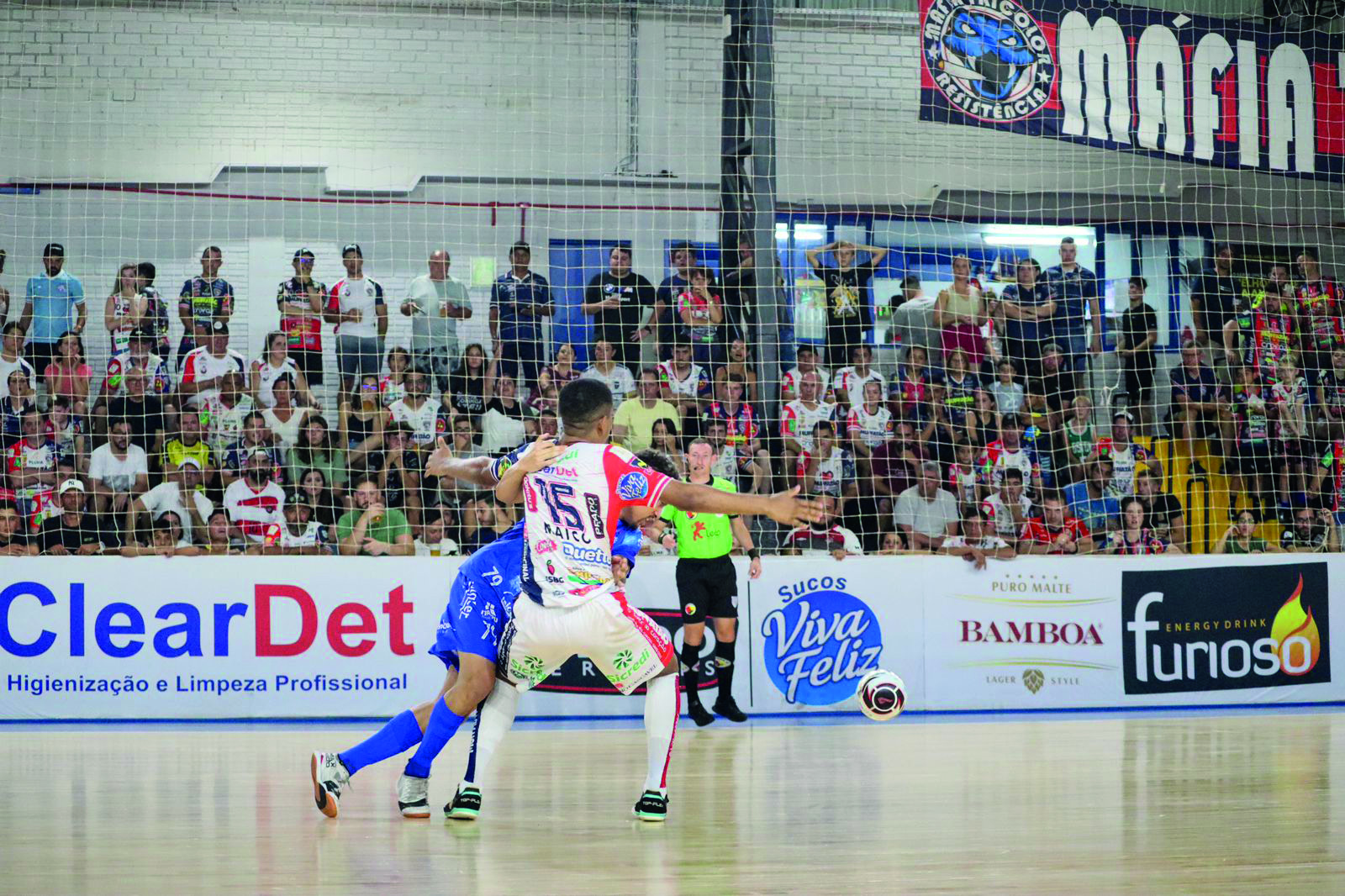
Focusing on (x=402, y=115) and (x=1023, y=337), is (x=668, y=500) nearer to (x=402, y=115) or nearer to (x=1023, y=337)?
(x=1023, y=337)

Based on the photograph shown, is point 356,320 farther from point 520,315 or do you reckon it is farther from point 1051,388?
point 1051,388

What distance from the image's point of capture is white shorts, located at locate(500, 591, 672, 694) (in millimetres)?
5734

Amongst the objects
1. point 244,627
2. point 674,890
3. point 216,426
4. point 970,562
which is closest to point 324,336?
point 216,426

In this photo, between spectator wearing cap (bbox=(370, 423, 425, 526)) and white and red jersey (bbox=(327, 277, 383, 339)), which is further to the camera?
white and red jersey (bbox=(327, 277, 383, 339))

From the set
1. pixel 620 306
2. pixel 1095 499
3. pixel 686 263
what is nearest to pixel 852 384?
pixel 686 263

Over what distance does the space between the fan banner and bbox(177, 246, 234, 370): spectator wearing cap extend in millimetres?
6637

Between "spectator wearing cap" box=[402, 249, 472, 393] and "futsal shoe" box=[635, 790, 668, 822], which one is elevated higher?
"spectator wearing cap" box=[402, 249, 472, 393]

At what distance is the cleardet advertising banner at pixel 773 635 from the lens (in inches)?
416

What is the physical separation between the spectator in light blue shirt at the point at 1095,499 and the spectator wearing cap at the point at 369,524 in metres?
5.95

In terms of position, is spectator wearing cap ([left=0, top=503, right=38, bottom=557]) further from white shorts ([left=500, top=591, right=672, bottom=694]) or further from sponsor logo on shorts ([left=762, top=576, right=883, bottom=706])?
white shorts ([left=500, top=591, right=672, bottom=694])

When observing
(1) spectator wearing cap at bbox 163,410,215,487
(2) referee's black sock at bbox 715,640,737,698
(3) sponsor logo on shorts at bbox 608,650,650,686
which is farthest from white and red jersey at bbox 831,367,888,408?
(3) sponsor logo on shorts at bbox 608,650,650,686

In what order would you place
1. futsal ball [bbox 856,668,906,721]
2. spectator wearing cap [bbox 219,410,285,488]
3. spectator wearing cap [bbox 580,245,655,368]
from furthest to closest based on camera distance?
spectator wearing cap [bbox 580,245,655,368] → spectator wearing cap [bbox 219,410,285,488] → futsal ball [bbox 856,668,906,721]

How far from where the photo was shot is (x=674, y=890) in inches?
179

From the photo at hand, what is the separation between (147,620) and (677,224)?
6705 millimetres
